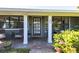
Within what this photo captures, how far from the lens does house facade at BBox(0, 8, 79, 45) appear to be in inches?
631

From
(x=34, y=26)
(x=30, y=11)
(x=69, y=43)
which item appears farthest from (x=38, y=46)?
(x=34, y=26)

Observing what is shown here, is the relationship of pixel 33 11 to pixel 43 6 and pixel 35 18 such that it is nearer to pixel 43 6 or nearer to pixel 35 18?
pixel 43 6

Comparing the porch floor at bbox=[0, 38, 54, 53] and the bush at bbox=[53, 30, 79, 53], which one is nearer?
the bush at bbox=[53, 30, 79, 53]

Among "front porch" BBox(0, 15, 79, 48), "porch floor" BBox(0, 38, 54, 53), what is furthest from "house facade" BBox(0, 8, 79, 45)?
"porch floor" BBox(0, 38, 54, 53)

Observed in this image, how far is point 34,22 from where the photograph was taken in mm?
21406

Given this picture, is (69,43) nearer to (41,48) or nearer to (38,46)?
(41,48)

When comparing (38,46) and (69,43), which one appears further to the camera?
(38,46)

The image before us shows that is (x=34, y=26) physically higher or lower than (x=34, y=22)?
lower

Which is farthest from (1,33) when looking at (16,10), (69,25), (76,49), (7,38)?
(76,49)

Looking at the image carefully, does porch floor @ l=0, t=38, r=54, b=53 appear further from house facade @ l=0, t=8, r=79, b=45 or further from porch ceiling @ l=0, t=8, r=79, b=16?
porch ceiling @ l=0, t=8, r=79, b=16

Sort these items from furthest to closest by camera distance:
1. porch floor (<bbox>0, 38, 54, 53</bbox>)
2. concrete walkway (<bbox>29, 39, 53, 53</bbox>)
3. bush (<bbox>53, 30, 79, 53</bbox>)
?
porch floor (<bbox>0, 38, 54, 53</bbox>), concrete walkway (<bbox>29, 39, 53, 53</bbox>), bush (<bbox>53, 30, 79, 53</bbox>)
